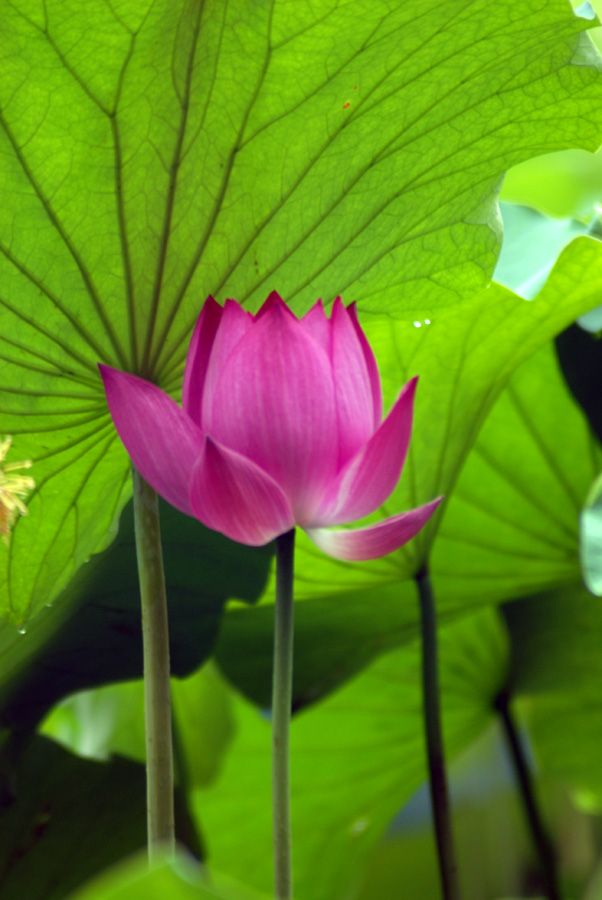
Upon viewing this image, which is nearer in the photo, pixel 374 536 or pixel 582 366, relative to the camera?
pixel 374 536

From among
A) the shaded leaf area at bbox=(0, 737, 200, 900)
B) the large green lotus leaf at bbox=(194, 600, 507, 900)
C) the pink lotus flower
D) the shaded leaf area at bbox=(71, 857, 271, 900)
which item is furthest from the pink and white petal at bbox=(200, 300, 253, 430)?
the large green lotus leaf at bbox=(194, 600, 507, 900)

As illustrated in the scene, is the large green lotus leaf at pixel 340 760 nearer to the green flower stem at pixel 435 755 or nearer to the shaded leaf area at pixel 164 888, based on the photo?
the green flower stem at pixel 435 755

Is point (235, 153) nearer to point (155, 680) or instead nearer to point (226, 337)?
point (226, 337)

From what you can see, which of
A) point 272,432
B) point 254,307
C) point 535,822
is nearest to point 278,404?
point 272,432

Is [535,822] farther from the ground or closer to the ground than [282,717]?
closer to the ground

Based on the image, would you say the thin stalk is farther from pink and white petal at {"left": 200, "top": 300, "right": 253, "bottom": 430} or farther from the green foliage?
pink and white petal at {"left": 200, "top": 300, "right": 253, "bottom": 430}

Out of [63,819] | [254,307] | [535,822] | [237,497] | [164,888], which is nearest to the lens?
[164,888]

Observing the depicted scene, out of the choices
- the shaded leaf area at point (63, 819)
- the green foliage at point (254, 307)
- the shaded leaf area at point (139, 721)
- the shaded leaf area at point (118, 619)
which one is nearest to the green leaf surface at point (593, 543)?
the green foliage at point (254, 307)
